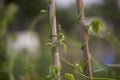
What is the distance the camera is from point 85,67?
771 mm

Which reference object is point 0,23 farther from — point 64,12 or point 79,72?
point 64,12

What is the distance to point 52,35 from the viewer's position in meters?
0.76

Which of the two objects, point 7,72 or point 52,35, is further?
point 7,72

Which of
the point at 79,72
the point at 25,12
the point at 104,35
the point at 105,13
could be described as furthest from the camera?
the point at 25,12

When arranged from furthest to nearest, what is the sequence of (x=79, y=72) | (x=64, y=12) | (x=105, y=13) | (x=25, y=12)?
(x=64, y=12) < (x=25, y=12) < (x=105, y=13) < (x=79, y=72)

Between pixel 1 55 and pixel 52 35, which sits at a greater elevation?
pixel 52 35

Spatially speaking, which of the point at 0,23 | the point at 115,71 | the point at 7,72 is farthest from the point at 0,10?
the point at 115,71

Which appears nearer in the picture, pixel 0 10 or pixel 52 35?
pixel 52 35

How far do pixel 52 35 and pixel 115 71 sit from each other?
18cm

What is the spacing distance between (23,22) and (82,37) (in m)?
7.78

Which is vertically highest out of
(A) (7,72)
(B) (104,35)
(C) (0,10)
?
(C) (0,10)

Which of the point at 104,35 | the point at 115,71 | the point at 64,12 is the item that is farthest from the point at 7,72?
the point at 64,12

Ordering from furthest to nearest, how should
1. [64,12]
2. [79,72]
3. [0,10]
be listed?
[64,12] < [0,10] < [79,72]

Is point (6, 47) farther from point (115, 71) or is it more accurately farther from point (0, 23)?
point (115, 71)
